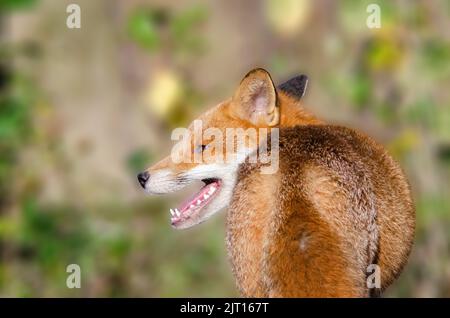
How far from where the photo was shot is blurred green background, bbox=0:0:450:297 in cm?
968

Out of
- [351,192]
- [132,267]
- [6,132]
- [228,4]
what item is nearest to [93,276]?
[132,267]

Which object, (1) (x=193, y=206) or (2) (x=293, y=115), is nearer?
(1) (x=193, y=206)

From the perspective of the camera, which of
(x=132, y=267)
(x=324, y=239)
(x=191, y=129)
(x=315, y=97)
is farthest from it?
(x=315, y=97)

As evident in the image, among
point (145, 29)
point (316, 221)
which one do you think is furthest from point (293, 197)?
point (145, 29)

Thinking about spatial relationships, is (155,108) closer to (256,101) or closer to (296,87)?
(296,87)

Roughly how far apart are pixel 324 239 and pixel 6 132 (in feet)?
20.5

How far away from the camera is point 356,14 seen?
32.2 feet

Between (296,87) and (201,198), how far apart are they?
108 centimetres

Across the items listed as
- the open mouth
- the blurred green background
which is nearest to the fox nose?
the open mouth

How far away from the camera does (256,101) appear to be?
5.34 metres

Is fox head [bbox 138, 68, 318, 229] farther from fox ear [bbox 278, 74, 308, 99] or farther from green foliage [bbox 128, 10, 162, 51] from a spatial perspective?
green foliage [bbox 128, 10, 162, 51]

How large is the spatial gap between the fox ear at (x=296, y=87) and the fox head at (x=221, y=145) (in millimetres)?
446

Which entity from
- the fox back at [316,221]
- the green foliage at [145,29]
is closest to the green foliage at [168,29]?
the green foliage at [145,29]
